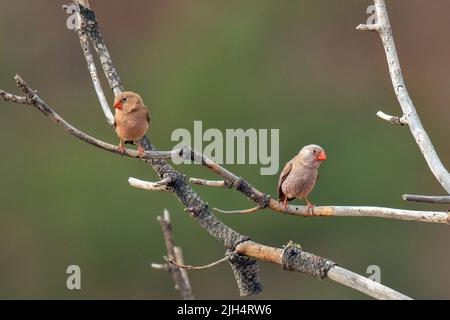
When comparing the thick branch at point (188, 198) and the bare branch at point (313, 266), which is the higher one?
the thick branch at point (188, 198)

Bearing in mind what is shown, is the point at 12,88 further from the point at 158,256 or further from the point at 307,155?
the point at 307,155

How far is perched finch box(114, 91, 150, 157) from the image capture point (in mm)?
2348

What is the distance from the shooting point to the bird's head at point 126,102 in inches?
92.9

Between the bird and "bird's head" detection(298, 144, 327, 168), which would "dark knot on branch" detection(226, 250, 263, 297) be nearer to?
the bird

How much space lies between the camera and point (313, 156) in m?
2.80

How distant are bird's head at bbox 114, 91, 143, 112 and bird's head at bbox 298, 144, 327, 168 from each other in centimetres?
70

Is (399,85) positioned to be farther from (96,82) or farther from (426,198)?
(96,82)

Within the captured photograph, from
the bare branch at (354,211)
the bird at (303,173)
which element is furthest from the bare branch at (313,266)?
the bird at (303,173)

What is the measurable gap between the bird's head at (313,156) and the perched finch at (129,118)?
0.67m

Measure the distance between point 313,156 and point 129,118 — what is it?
0.75 meters

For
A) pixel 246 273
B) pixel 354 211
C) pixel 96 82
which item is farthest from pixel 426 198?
pixel 96 82

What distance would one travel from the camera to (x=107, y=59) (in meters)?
2.57

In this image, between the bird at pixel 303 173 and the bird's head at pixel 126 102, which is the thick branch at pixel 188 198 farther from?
the bird at pixel 303 173

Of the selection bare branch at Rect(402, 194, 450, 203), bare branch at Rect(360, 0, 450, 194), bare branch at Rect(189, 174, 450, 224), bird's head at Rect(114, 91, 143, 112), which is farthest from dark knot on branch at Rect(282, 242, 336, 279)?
bird's head at Rect(114, 91, 143, 112)
